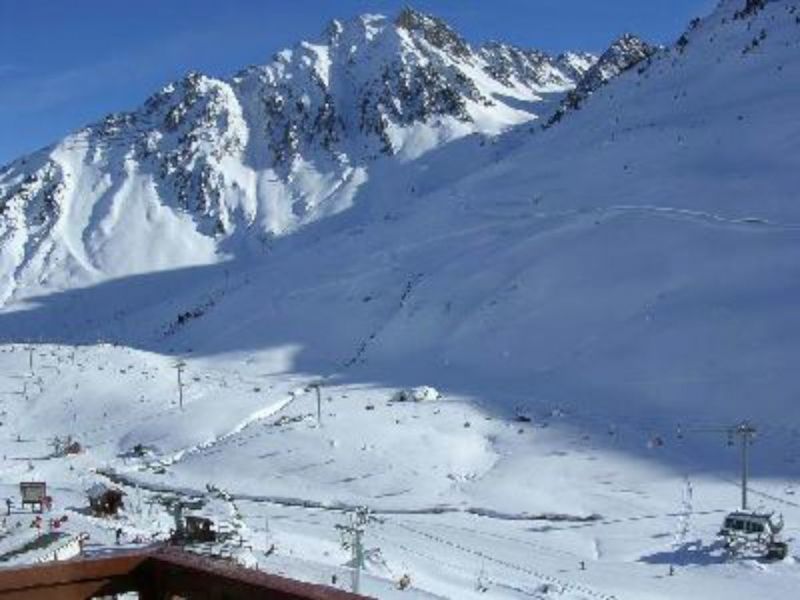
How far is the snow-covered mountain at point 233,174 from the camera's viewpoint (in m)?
170

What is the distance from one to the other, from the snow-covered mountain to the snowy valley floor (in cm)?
9866

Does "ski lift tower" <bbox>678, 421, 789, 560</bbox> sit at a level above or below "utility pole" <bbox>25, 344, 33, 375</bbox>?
below

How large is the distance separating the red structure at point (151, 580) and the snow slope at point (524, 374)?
20561 mm

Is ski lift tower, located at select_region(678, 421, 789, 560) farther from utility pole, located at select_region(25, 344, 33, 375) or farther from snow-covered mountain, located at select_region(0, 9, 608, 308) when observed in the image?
snow-covered mountain, located at select_region(0, 9, 608, 308)

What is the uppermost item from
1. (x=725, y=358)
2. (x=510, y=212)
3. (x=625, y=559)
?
(x=510, y=212)

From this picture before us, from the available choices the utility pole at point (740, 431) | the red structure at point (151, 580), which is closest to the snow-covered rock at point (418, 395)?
the utility pole at point (740, 431)

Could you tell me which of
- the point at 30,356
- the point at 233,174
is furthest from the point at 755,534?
→ the point at 233,174

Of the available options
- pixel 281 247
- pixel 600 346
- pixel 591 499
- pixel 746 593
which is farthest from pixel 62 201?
pixel 746 593

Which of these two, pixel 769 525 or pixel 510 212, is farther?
pixel 510 212

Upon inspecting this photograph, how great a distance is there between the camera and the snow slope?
37312 millimetres

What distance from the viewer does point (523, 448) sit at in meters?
49.2

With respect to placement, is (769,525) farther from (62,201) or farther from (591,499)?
(62,201)

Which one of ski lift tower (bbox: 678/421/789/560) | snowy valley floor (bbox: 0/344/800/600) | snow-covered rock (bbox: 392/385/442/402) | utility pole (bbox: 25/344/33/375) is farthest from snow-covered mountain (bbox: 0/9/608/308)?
ski lift tower (bbox: 678/421/789/560)

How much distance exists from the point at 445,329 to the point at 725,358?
883 inches
